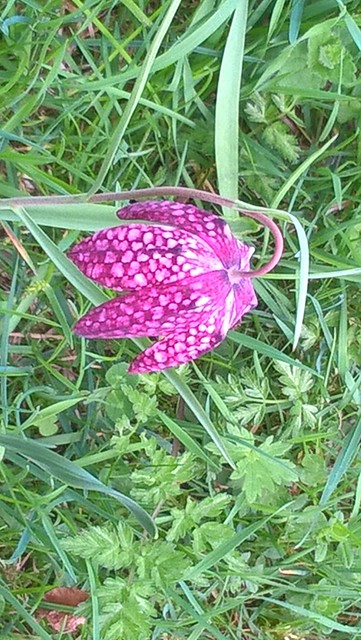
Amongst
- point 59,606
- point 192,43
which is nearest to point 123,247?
point 192,43

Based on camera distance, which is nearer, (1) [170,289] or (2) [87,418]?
(1) [170,289]

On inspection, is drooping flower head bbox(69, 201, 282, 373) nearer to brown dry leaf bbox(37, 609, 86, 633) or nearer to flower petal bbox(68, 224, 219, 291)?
flower petal bbox(68, 224, 219, 291)

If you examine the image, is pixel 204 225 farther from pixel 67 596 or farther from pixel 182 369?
pixel 67 596

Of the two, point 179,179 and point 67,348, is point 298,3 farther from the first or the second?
point 67,348

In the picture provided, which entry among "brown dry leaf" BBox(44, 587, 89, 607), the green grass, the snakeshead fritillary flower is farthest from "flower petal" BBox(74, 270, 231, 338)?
"brown dry leaf" BBox(44, 587, 89, 607)

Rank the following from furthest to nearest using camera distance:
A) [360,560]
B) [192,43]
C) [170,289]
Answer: [360,560] → [192,43] → [170,289]

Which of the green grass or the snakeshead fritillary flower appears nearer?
the snakeshead fritillary flower

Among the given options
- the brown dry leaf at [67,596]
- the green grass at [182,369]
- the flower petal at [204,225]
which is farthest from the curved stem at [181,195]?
the brown dry leaf at [67,596]

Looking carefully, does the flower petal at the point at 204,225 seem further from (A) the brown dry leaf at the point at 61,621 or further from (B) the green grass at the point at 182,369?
(A) the brown dry leaf at the point at 61,621
